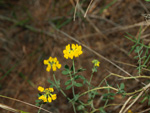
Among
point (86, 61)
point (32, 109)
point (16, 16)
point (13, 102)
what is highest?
point (16, 16)

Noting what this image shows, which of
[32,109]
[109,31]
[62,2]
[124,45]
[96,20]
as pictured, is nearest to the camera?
[32,109]

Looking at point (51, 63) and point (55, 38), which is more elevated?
point (55, 38)

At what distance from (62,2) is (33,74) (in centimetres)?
128

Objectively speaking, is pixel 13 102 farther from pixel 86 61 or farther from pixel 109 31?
pixel 109 31

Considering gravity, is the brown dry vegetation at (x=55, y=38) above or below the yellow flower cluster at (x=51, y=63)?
above

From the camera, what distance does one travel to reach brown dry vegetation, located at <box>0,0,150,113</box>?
7.43 ft

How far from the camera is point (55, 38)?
2.70m

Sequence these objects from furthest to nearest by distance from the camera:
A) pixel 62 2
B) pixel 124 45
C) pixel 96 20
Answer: pixel 62 2, pixel 96 20, pixel 124 45

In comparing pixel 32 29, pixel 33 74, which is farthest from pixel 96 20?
pixel 33 74

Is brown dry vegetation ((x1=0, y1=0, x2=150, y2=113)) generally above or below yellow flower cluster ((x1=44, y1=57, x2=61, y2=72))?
above

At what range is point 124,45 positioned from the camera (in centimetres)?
237

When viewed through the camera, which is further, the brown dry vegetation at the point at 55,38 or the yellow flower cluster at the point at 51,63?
the brown dry vegetation at the point at 55,38

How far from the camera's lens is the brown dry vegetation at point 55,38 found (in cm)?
226

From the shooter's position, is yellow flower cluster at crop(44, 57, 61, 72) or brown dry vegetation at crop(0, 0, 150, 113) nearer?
yellow flower cluster at crop(44, 57, 61, 72)
